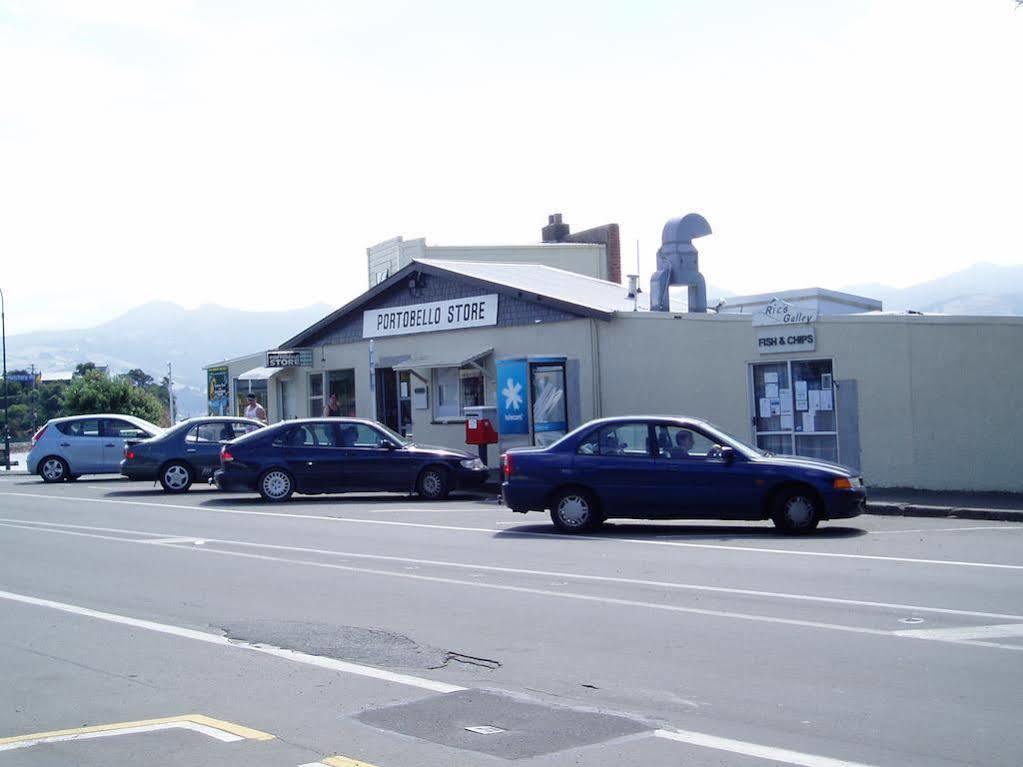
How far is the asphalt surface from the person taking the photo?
6035 mm

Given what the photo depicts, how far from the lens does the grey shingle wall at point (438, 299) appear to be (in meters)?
24.7

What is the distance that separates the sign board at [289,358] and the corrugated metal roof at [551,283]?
5.31 meters

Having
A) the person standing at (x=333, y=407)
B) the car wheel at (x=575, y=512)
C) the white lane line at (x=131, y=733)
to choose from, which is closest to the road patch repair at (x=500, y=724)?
the white lane line at (x=131, y=733)

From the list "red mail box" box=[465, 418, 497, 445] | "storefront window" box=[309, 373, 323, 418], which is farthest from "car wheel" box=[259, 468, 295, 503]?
"storefront window" box=[309, 373, 323, 418]

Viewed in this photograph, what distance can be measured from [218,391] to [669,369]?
2104 cm

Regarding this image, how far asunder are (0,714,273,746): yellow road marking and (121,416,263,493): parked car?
17359 millimetres

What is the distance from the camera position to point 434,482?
20.4 m

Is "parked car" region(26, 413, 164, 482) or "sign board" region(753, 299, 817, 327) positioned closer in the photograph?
"sign board" region(753, 299, 817, 327)

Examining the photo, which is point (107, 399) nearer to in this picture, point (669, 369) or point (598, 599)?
point (669, 369)

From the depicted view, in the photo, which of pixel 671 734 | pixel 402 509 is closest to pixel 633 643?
pixel 671 734

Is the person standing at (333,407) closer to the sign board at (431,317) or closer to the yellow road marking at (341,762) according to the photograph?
the sign board at (431,317)

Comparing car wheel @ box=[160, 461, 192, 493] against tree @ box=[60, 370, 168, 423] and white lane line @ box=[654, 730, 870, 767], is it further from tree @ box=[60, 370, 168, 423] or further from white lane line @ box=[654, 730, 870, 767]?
tree @ box=[60, 370, 168, 423]

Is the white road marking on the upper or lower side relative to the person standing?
lower

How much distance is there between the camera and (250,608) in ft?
33.0
